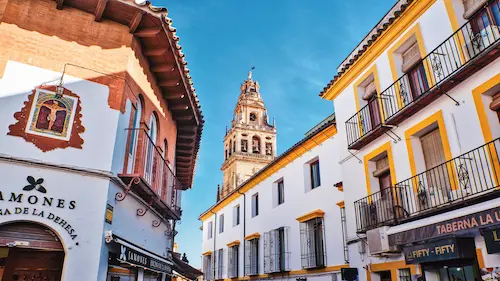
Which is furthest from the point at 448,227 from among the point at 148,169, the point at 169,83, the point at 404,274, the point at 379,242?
the point at 169,83

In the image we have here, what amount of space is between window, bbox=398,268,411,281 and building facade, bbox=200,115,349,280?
385 centimetres

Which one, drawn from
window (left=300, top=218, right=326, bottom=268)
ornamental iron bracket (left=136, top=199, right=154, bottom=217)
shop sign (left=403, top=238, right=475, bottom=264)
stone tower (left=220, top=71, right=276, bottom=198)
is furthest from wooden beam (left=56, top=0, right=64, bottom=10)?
stone tower (left=220, top=71, right=276, bottom=198)

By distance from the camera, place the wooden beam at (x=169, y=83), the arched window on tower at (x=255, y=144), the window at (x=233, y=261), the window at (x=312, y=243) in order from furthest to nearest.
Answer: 1. the arched window on tower at (x=255, y=144)
2. the window at (x=233, y=261)
3. the window at (x=312, y=243)
4. the wooden beam at (x=169, y=83)

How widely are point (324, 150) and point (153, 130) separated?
25.0 ft

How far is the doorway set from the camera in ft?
21.8

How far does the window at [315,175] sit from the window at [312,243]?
5.07ft

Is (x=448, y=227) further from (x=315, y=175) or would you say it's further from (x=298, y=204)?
(x=298, y=204)

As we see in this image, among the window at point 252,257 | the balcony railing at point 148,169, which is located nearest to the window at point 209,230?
the window at point 252,257

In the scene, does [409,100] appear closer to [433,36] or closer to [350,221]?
[433,36]

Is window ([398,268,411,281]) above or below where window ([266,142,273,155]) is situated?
below

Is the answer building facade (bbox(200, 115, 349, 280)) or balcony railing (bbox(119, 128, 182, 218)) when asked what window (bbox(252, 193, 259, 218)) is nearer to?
building facade (bbox(200, 115, 349, 280))

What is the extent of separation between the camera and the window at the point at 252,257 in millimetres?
21016

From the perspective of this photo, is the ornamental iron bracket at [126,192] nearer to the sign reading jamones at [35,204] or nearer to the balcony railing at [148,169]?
the balcony railing at [148,169]

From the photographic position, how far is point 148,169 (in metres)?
9.94
